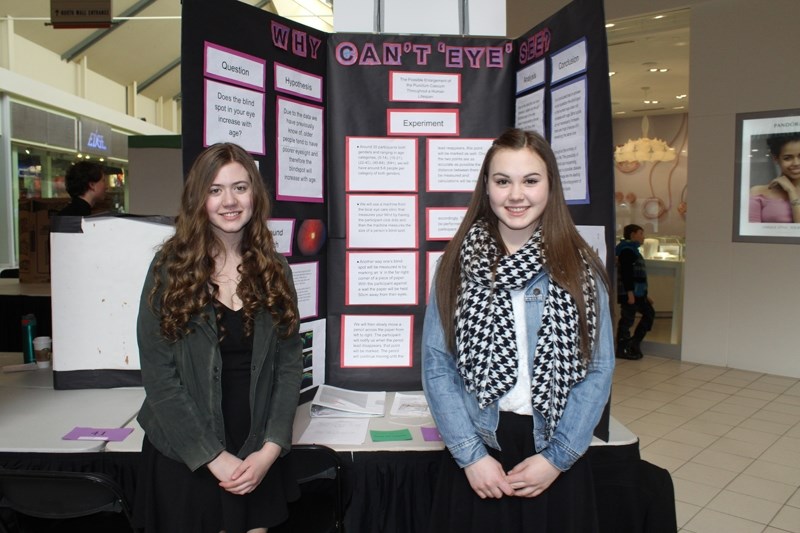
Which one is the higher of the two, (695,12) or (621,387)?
(695,12)

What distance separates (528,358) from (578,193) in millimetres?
709

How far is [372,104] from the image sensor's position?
7.65 ft

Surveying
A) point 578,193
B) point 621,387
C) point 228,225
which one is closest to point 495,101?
point 578,193

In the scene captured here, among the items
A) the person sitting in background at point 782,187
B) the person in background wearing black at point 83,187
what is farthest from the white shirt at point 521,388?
the person sitting in background at point 782,187

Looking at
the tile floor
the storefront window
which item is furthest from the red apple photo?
the storefront window

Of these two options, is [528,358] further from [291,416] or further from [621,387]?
[621,387]

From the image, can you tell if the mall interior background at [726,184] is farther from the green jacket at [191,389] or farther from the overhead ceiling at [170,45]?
the green jacket at [191,389]

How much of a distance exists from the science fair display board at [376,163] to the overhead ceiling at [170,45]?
4366mm

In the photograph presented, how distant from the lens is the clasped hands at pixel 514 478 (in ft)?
4.37

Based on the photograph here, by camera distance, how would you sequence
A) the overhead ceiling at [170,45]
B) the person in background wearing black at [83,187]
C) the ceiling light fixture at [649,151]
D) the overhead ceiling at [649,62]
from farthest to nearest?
the ceiling light fixture at [649,151]
the overhead ceiling at [170,45]
the overhead ceiling at [649,62]
the person in background wearing black at [83,187]

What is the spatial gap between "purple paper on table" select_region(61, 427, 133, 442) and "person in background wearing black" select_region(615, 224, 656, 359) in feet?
17.8

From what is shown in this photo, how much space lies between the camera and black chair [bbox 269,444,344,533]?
1.68 meters

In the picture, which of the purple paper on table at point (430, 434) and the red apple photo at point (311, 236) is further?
the red apple photo at point (311, 236)

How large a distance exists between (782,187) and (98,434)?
5.64 metres
